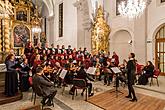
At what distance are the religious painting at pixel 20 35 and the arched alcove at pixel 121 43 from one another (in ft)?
33.1

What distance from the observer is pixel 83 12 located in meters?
15.3

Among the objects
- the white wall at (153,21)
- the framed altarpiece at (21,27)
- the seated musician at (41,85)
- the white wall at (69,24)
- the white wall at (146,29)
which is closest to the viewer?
the seated musician at (41,85)

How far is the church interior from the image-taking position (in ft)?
20.5

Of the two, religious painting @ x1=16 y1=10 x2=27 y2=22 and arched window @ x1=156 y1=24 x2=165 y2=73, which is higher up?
religious painting @ x1=16 y1=10 x2=27 y2=22

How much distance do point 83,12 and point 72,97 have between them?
33.0 ft

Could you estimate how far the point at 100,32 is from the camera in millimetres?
13969

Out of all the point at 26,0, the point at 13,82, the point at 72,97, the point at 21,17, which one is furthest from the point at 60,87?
the point at 26,0

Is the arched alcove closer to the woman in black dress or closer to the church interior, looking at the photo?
the church interior

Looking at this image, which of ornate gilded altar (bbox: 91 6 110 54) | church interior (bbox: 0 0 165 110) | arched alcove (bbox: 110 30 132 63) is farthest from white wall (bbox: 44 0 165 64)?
ornate gilded altar (bbox: 91 6 110 54)

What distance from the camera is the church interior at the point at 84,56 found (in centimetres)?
626

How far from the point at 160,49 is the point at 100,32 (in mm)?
4675

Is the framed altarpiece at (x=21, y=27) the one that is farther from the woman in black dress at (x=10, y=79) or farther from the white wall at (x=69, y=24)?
the woman in black dress at (x=10, y=79)

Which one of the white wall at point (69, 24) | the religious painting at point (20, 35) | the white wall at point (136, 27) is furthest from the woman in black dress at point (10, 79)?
the religious painting at point (20, 35)

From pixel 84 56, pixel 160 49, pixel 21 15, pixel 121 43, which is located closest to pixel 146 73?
pixel 160 49
